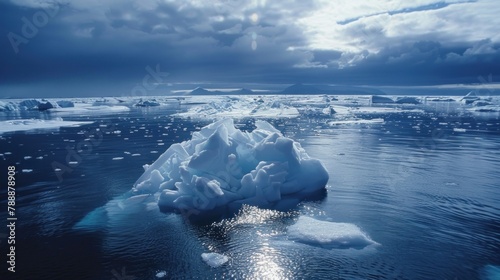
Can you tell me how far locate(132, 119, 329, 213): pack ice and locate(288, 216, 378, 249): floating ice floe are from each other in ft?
6.75

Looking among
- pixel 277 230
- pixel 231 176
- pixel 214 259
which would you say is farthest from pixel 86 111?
pixel 214 259

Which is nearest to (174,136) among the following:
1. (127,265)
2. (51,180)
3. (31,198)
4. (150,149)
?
(150,149)

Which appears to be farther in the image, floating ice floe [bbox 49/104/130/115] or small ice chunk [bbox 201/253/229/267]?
floating ice floe [bbox 49/104/130/115]

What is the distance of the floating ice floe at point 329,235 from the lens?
884 cm

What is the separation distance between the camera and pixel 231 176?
12.8m

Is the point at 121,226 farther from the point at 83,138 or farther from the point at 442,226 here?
the point at 83,138

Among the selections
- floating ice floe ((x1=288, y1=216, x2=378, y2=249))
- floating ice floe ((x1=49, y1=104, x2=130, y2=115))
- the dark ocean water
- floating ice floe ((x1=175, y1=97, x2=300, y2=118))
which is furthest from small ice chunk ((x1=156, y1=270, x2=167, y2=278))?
floating ice floe ((x1=49, y1=104, x2=130, y2=115))

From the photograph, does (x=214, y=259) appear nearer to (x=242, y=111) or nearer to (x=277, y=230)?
(x=277, y=230)

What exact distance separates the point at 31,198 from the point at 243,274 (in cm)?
973

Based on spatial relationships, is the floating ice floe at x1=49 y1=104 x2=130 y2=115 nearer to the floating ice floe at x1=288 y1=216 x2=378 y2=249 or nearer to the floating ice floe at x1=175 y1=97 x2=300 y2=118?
the floating ice floe at x1=175 y1=97 x2=300 y2=118

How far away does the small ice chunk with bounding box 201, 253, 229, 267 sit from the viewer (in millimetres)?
7953

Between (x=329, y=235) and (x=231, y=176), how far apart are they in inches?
188

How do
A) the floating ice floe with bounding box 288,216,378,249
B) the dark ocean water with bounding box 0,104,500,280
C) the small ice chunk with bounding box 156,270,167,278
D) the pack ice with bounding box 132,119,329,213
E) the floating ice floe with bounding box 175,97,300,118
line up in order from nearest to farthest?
the small ice chunk with bounding box 156,270,167,278 < the dark ocean water with bounding box 0,104,500,280 < the floating ice floe with bounding box 288,216,378,249 < the pack ice with bounding box 132,119,329,213 < the floating ice floe with bounding box 175,97,300,118

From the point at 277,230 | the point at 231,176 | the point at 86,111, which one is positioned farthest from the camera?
the point at 86,111
